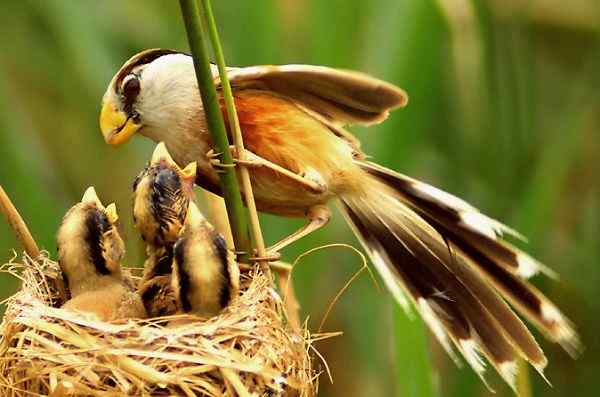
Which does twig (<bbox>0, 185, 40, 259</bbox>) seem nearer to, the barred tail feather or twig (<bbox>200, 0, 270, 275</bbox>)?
twig (<bbox>200, 0, 270, 275</bbox>)

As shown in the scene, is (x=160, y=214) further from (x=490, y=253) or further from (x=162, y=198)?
(x=490, y=253)

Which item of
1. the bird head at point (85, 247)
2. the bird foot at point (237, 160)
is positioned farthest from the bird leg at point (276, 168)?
the bird head at point (85, 247)

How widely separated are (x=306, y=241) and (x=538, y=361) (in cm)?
63

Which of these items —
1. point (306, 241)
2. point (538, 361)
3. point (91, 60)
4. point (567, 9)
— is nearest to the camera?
point (538, 361)

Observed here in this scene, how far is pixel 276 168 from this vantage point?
8.09 feet

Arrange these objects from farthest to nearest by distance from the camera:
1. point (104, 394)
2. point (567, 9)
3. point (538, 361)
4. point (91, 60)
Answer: point (567, 9) < point (91, 60) < point (538, 361) < point (104, 394)

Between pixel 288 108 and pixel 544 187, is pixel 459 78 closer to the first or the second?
pixel 544 187

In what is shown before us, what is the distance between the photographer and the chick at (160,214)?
2359mm

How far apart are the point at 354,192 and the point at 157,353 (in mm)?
701

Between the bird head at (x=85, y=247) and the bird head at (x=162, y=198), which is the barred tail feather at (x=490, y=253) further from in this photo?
the bird head at (x=85, y=247)

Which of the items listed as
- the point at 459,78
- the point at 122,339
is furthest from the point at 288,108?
the point at 459,78

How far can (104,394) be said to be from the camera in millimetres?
2074

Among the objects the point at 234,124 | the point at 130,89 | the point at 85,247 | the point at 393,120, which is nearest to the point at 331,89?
the point at 234,124

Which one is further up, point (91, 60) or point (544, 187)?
point (91, 60)
